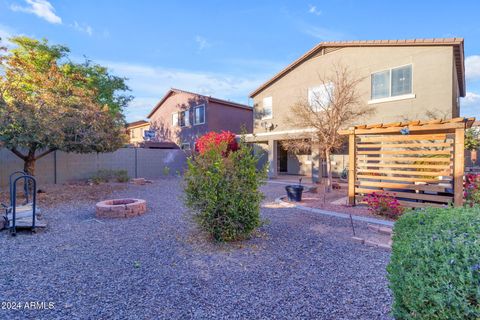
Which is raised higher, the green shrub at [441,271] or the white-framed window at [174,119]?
the white-framed window at [174,119]

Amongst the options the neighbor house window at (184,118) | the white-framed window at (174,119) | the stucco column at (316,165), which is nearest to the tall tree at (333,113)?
the stucco column at (316,165)

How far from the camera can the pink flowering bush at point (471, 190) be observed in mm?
6659

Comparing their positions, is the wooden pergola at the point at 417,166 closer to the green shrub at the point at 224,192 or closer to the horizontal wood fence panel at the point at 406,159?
the horizontal wood fence panel at the point at 406,159

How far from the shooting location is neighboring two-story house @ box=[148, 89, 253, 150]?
2027cm

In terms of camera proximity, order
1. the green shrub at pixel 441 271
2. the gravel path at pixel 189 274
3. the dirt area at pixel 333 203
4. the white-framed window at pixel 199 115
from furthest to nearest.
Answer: the white-framed window at pixel 199 115 → the dirt area at pixel 333 203 → the gravel path at pixel 189 274 → the green shrub at pixel 441 271

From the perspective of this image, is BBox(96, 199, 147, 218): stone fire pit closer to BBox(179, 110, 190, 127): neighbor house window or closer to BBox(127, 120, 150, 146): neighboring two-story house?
BBox(179, 110, 190, 127): neighbor house window

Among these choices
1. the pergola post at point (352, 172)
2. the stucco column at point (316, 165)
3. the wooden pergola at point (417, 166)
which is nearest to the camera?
the wooden pergola at point (417, 166)

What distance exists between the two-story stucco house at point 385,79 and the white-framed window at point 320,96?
0.74 ft

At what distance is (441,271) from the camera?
156 centimetres

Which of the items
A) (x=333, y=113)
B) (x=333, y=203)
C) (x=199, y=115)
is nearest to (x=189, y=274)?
(x=333, y=203)

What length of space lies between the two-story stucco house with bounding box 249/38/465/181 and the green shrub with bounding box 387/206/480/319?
10190 mm

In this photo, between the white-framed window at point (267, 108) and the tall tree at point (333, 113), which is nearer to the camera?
the tall tree at point (333, 113)

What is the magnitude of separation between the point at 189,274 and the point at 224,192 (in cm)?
145

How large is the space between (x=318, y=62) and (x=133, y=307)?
561 inches
